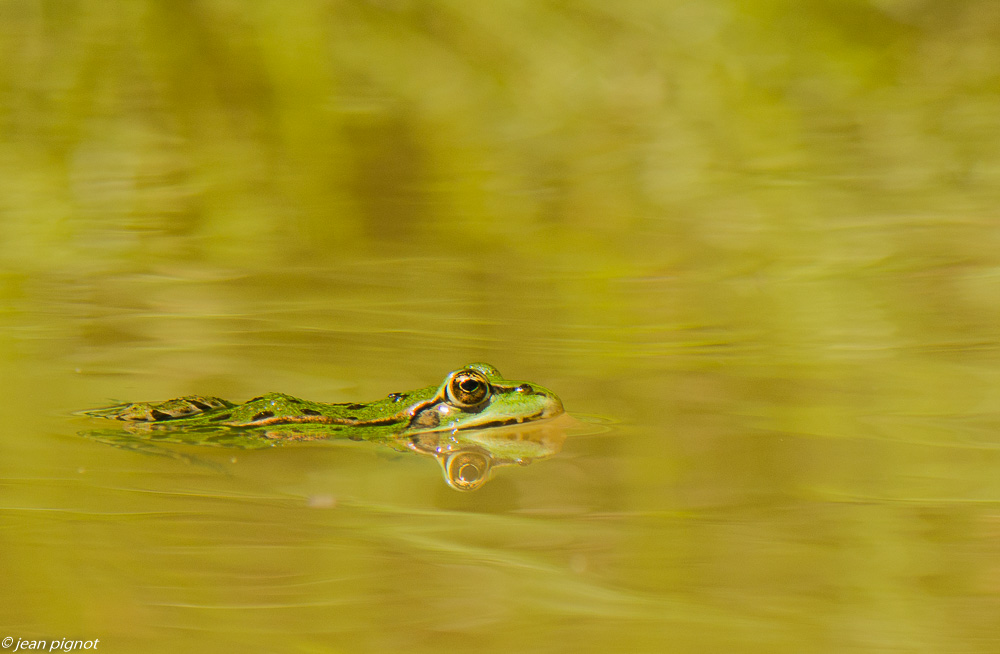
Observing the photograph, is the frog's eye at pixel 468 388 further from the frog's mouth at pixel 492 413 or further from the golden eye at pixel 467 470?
the golden eye at pixel 467 470

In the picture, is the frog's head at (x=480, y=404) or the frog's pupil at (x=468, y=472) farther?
the frog's head at (x=480, y=404)

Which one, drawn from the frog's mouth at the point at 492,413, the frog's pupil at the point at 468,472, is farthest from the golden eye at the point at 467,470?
the frog's mouth at the point at 492,413

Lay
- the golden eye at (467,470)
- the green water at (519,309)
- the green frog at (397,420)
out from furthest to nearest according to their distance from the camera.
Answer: the green frog at (397,420) → the golden eye at (467,470) → the green water at (519,309)

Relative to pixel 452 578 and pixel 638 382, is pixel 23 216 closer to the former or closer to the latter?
pixel 638 382

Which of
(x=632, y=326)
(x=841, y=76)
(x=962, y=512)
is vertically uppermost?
(x=841, y=76)

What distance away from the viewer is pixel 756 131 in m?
6.09

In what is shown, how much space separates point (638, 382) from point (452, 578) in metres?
1.29

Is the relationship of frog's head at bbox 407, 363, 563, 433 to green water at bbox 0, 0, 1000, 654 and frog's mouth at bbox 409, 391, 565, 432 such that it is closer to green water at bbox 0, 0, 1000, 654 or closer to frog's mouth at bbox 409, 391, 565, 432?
frog's mouth at bbox 409, 391, 565, 432

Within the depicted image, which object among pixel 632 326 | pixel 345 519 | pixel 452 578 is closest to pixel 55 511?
pixel 345 519

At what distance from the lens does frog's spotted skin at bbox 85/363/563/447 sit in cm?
240

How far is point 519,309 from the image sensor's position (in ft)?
12.1

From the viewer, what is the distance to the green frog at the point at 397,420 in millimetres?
2389

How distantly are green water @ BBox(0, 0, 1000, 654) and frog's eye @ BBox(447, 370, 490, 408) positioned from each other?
0.23m

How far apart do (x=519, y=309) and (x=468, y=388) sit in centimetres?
130
